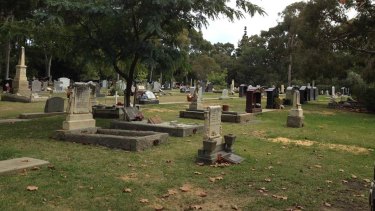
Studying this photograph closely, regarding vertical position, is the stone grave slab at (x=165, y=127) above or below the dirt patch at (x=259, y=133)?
above

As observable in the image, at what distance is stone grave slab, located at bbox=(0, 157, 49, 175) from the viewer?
21.7 feet

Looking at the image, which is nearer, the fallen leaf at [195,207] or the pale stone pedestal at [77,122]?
the fallen leaf at [195,207]

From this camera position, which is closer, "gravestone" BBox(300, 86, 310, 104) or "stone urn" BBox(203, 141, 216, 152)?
"stone urn" BBox(203, 141, 216, 152)

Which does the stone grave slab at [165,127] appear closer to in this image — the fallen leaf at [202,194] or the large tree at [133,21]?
the large tree at [133,21]

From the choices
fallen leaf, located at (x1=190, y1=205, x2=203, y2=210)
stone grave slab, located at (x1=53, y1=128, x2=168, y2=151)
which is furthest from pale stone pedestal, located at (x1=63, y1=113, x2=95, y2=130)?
fallen leaf, located at (x1=190, y1=205, x2=203, y2=210)

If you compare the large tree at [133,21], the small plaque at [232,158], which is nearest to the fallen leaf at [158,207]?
the small plaque at [232,158]

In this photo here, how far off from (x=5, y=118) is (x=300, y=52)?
2183 centimetres

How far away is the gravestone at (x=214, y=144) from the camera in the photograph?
830 centimetres

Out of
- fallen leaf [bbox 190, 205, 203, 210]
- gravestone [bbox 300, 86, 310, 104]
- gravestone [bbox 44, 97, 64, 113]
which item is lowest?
fallen leaf [bbox 190, 205, 203, 210]

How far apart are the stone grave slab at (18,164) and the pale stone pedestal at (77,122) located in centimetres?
316

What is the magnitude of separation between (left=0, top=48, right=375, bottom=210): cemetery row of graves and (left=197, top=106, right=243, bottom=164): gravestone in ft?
0.07

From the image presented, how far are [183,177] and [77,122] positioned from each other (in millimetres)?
5021

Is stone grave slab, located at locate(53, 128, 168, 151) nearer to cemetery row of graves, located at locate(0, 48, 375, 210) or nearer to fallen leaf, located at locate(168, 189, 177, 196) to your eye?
cemetery row of graves, located at locate(0, 48, 375, 210)

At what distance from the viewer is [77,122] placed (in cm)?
1107
